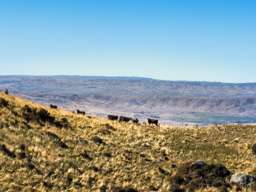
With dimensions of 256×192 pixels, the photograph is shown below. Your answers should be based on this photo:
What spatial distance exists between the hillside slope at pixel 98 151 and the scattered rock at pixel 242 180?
9.78 ft

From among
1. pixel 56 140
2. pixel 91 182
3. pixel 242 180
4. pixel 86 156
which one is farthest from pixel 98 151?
pixel 242 180

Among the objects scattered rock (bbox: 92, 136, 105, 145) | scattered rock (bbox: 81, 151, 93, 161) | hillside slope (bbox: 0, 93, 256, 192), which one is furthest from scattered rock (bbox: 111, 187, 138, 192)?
scattered rock (bbox: 92, 136, 105, 145)

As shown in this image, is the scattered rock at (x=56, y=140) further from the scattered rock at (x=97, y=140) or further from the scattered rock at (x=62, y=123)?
the scattered rock at (x=62, y=123)

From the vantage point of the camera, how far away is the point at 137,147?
163 ft

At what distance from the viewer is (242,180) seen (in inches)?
1484

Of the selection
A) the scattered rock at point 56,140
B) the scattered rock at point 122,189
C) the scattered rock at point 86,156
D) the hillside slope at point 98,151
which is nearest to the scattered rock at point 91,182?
the hillside slope at point 98,151

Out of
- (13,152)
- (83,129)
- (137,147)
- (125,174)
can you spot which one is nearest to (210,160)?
(137,147)

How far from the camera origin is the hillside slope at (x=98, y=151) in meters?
36.3

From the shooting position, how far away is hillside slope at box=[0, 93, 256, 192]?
36312 mm

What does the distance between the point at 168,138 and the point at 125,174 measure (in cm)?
1716

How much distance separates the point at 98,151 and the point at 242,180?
14.0 m

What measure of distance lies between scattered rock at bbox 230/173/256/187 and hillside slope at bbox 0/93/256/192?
2982 mm

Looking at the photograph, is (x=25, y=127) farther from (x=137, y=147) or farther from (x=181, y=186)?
Result: (x=181, y=186)

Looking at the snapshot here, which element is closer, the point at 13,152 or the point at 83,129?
the point at 13,152
